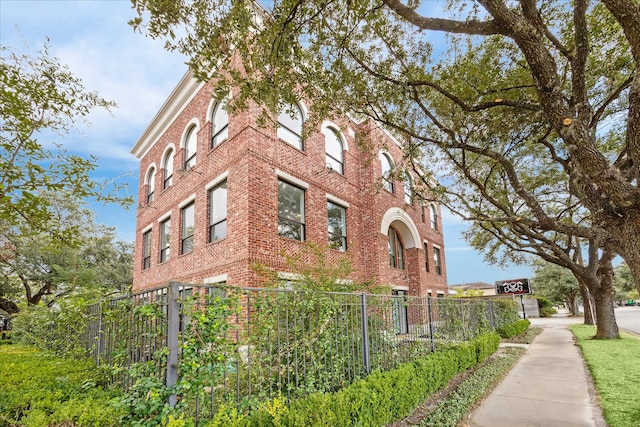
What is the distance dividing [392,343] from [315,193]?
6582 mm

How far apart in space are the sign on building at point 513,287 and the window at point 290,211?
544 inches

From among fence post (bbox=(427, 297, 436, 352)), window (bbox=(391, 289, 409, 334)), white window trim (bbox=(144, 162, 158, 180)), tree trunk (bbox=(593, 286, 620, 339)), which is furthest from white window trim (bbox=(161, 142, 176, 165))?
tree trunk (bbox=(593, 286, 620, 339))

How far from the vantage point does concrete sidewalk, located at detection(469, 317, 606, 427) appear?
4727mm

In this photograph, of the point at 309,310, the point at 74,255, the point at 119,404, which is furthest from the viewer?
the point at 74,255

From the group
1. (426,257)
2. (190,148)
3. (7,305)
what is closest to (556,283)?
(426,257)

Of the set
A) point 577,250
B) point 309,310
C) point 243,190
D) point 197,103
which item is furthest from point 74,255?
point 577,250

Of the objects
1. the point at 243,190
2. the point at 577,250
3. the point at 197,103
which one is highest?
the point at 197,103

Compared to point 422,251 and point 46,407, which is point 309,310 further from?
point 422,251

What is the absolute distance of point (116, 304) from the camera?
407cm

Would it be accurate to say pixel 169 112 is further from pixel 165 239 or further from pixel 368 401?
pixel 368 401

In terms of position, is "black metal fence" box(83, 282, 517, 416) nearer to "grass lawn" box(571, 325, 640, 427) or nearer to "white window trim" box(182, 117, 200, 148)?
"grass lawn" box(571, 325, 640, 427)

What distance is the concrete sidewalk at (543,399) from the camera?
4.73 metres

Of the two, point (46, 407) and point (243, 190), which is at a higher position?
point (243, 190)

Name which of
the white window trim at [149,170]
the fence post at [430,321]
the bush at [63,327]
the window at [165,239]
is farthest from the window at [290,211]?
the white window trim at [149,170]
